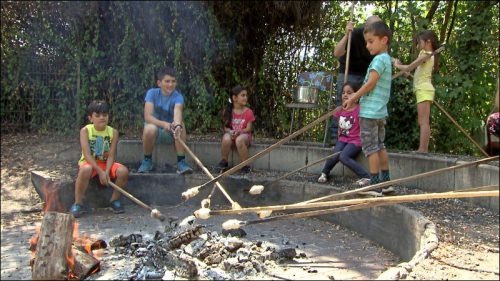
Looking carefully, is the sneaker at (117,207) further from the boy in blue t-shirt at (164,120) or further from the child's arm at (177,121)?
the child's arm at (177,121)

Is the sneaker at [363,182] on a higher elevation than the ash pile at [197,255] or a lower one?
higher

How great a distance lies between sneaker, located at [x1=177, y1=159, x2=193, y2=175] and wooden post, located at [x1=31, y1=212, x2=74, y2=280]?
2.86 m

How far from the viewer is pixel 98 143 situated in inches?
248

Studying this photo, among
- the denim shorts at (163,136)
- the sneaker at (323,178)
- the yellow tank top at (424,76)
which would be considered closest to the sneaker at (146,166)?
the denim shorts at (163,136)

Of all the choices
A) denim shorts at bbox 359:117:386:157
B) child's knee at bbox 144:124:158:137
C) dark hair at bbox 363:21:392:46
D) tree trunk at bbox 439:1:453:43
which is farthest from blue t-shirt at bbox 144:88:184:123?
tree trunk at bbox 439:1:453:43

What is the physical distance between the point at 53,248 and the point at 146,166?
312cm

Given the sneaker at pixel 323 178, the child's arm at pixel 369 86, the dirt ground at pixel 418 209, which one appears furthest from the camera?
the sneaker at pixel 323 178

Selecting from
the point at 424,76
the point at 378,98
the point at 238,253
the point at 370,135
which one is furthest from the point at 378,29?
the point at 238,253

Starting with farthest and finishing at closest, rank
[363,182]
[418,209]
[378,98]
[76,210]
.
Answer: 1. [363,182]
2. [76,210]
3. [378,98]
4. [418,209]

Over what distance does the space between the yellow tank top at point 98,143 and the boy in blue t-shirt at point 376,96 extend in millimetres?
2712

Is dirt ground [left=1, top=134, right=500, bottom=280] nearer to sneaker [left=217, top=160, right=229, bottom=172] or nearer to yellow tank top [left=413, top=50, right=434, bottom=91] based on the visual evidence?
sneaker [left=217, top=160, right=229, bottom=172]

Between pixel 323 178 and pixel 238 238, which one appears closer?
pixel 238 238

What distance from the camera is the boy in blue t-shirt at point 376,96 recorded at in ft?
17.7

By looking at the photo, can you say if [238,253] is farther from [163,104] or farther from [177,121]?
[163,104]
